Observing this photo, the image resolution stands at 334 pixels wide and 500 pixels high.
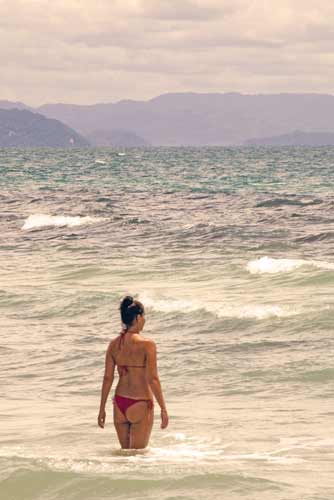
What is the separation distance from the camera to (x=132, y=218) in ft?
130

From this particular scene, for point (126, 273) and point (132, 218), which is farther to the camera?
point (132, 218)

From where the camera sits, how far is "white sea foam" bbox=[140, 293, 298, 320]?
1852cm

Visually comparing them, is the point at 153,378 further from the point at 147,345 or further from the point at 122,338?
the point at 122,338

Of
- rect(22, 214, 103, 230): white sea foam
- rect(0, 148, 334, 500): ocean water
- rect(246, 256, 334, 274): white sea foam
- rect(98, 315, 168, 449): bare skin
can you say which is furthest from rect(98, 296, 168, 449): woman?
rect(22, 214, 103, 230): white sea foam

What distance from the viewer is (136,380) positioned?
9422 mm

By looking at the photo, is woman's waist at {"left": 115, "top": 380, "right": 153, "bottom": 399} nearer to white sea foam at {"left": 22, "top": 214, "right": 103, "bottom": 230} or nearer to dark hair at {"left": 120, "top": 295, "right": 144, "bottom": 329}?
dark hair at {"left": 120, "top": 295, "right": 144, "bottom": 329}

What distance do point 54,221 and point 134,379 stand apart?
30.9 meters

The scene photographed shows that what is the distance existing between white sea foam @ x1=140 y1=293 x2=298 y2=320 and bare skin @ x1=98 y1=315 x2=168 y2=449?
895 cm

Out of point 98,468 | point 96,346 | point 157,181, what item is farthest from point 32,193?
point 98,468

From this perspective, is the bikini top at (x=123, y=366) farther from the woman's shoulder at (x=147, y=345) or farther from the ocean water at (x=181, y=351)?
the ocean water at (x=181, y=351)

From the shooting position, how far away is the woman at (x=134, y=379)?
30.6 ft

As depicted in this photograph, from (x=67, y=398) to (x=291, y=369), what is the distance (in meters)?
3.20

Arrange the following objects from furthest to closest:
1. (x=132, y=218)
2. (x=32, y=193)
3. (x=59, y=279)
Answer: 1. (x=32, y=193)
2. (x=132, y=218)
3. (x=59, y=279)

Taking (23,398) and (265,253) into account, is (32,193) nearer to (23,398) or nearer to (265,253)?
(265,253)
